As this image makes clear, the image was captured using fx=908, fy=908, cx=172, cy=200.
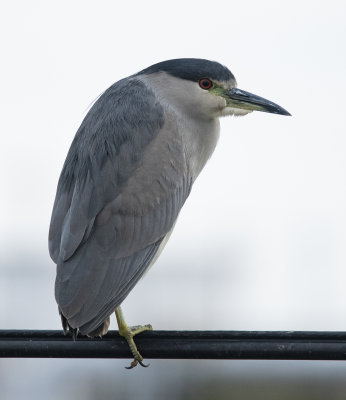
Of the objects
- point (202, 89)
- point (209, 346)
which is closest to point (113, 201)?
point (202, 89)

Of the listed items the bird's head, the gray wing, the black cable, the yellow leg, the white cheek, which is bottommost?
the yellow leg

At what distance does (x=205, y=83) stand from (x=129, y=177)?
93 cm

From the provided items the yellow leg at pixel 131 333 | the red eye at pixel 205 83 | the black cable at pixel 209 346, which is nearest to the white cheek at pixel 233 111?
the red eye at pixel 205 83

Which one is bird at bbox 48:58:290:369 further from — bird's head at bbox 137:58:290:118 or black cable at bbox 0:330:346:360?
black cable at bbox 0:330:346:360

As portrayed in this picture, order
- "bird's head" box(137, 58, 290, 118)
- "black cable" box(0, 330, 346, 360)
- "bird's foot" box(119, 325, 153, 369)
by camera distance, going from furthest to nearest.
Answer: "bird's head" box(137, 58, 290, 118)
"bird's foot" box(119, 325, 153, 369)
"black cable" box(0, 330, 346, 360)

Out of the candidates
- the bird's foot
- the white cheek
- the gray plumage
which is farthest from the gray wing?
the white cheek

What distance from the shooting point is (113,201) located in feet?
15.5

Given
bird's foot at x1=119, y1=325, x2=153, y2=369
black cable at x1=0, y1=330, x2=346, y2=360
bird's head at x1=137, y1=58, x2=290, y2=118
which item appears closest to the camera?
black cable at x1=0, y1=330, x2=346, y2=360

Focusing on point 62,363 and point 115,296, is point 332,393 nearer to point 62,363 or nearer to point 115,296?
point 62,363

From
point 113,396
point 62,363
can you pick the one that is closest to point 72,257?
point 113,396

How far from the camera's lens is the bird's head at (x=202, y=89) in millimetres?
5363

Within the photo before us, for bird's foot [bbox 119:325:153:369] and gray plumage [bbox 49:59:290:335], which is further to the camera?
gray plumage [bbox 49:59:290:335]

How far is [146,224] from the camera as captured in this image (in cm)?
484

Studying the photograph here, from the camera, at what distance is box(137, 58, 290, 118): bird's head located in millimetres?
5363
